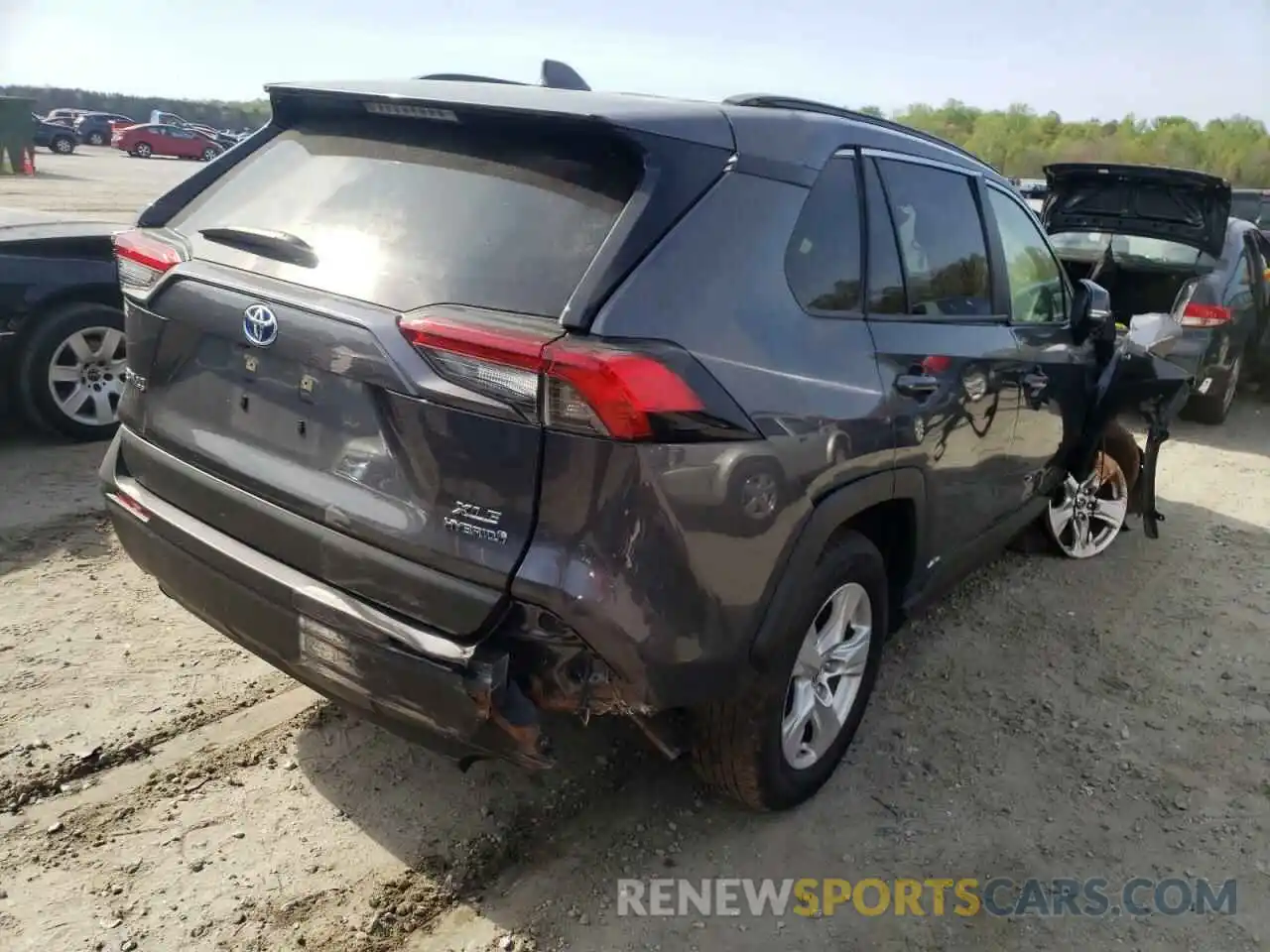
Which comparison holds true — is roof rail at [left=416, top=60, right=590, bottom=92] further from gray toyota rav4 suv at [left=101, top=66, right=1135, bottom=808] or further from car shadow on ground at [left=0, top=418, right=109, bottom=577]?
car shadow on ground at [left=0, top=418, right=109, bottom=577]

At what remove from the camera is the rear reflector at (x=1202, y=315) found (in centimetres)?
762

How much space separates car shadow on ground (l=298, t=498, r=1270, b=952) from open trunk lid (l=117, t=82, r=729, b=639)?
94 centimetres

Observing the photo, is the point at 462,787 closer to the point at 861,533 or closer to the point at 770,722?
the point at 770,722

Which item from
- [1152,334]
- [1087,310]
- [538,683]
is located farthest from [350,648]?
[1152,334]

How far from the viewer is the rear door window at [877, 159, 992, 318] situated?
3115 mm

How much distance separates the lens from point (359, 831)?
2836 mm

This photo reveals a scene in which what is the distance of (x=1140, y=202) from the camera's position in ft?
27.2

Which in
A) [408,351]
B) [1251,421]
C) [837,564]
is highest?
[408,351]

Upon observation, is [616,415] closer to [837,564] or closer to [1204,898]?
[837,564]

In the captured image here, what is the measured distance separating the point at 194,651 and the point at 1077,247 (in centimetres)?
756

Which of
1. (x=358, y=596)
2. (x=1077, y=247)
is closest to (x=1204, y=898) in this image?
(x=358, y=596)

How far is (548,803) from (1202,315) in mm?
6791

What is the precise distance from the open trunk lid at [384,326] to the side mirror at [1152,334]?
3142mm

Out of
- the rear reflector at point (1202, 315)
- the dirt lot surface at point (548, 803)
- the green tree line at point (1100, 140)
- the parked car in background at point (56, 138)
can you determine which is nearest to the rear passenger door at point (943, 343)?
the dirt lot surface at point (548, 803)
